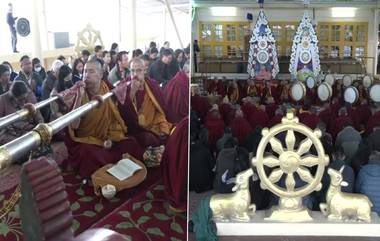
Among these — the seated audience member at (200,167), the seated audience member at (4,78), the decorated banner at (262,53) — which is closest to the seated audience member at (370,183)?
the seated audience member at (200,167)

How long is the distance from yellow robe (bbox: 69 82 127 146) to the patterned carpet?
0.33 ft

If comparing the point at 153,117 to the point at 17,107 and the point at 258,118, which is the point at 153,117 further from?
the point at 258,118

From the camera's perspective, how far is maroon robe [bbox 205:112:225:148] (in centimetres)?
341

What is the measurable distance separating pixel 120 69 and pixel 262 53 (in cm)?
404

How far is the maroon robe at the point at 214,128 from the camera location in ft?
11.2

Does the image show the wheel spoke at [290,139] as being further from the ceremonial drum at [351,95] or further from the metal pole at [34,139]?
the ceremonial drum at [351,95]

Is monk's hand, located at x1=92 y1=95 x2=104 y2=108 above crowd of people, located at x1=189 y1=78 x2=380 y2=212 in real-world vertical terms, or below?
above

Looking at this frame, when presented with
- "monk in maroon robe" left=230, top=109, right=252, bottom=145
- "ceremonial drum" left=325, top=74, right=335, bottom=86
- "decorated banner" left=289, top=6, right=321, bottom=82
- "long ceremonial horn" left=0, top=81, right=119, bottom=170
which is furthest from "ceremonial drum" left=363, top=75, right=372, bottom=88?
"long ceremonial horn" left=0, top=81, right=119, bottom=170

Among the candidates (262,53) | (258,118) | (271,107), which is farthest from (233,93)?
(258,118)

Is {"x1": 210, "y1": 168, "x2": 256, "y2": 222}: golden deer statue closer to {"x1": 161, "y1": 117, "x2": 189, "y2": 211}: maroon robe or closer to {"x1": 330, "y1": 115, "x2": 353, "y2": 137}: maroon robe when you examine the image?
{"x1": 161, "y1": 117, "x2": 189, "y2": 211}: maroon robe

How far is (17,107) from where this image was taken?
1.02 metres

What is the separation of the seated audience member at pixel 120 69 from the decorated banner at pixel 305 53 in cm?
428

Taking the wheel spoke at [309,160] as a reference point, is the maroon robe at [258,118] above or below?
below

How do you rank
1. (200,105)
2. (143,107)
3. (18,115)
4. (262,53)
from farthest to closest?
(262,53)
(200,105)
(143,107)
(18,115)
